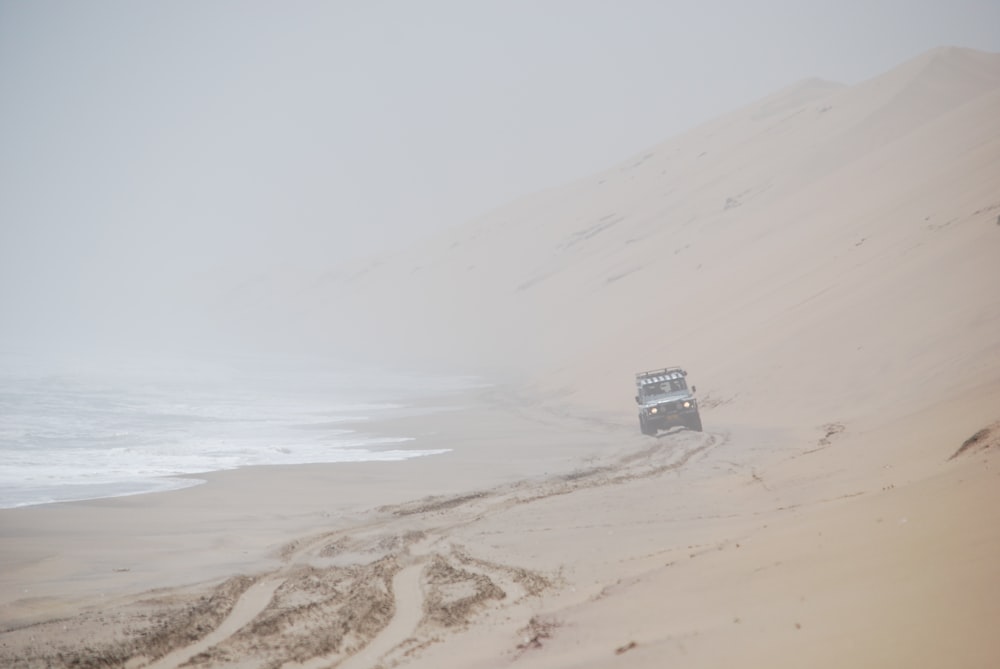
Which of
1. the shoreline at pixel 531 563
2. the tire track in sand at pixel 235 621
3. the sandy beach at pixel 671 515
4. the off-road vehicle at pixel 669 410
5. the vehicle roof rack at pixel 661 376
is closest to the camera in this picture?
the shoreline at pixel 531 563

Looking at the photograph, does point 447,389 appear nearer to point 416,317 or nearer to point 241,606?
point 241,606

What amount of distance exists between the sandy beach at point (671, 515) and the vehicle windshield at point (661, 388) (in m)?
1.31

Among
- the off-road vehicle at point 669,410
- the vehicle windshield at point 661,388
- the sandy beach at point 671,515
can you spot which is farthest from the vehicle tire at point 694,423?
the vehicle windshield at point 661,388

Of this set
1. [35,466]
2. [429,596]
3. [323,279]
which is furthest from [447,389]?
[323,279]

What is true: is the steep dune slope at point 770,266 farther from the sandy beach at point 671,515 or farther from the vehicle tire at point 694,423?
the vehicle tire at point 694,423

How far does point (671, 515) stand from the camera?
45.3 feet

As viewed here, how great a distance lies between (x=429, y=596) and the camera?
10242 mm

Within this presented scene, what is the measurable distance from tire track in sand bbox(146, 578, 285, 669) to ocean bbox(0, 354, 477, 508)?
31.5 ft

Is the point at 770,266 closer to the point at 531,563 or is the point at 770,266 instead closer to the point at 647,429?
the point at 647,429

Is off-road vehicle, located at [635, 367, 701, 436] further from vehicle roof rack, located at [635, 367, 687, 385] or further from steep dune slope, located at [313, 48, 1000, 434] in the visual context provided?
steep dune slope, located at [313, 48, 1000, 434]

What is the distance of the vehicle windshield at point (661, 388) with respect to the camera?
86.6 feet

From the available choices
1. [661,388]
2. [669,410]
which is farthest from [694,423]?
[661,388]

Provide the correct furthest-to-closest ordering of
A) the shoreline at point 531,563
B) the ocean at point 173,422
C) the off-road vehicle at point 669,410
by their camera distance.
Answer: the off-road vehicle at point 669,410 < the ocean at point 173,422 < the shoreline at point 531,563

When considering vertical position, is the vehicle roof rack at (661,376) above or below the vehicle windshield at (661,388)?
above
